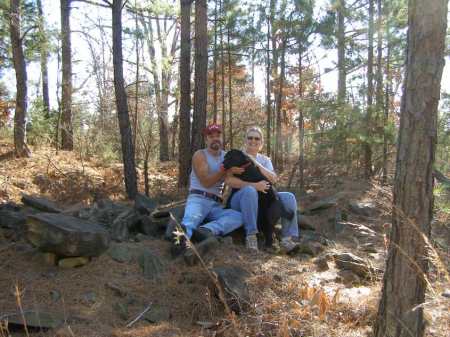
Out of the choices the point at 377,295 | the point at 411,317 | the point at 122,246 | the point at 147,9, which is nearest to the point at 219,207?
the point at 122,246

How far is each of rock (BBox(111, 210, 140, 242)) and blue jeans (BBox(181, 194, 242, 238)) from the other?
2.09 feet

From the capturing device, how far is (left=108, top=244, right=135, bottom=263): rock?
380cm

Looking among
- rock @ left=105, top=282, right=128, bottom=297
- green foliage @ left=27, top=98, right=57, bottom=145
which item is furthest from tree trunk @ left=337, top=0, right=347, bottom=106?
green foliage @ left=27, top=98, right=57, bottom=145

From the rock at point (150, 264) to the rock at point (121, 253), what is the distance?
11 centimetres

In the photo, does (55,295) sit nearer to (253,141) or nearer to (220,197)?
(220,197)

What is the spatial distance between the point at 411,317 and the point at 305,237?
9.08ft

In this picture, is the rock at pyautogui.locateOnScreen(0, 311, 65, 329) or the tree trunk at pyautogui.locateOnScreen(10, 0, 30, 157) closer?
the rock at pyautogui.locateOnScreen(0, 311, 65, 329)

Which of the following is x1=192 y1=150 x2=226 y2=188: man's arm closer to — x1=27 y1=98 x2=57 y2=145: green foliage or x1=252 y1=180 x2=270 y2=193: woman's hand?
x1=252 y1=180 x2=270 y2=193: woman's hand

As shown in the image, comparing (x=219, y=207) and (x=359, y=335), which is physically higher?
(x=219, y=207)

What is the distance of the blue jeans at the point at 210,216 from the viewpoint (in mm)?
4324

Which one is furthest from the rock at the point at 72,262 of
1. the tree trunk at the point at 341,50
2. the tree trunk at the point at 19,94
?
the tree trunk at the point at 19,94

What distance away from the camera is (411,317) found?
2359mm

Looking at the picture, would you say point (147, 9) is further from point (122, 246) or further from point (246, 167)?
point (122, 246)

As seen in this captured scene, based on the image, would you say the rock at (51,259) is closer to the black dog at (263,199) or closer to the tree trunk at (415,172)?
the black dog at (263,199)
